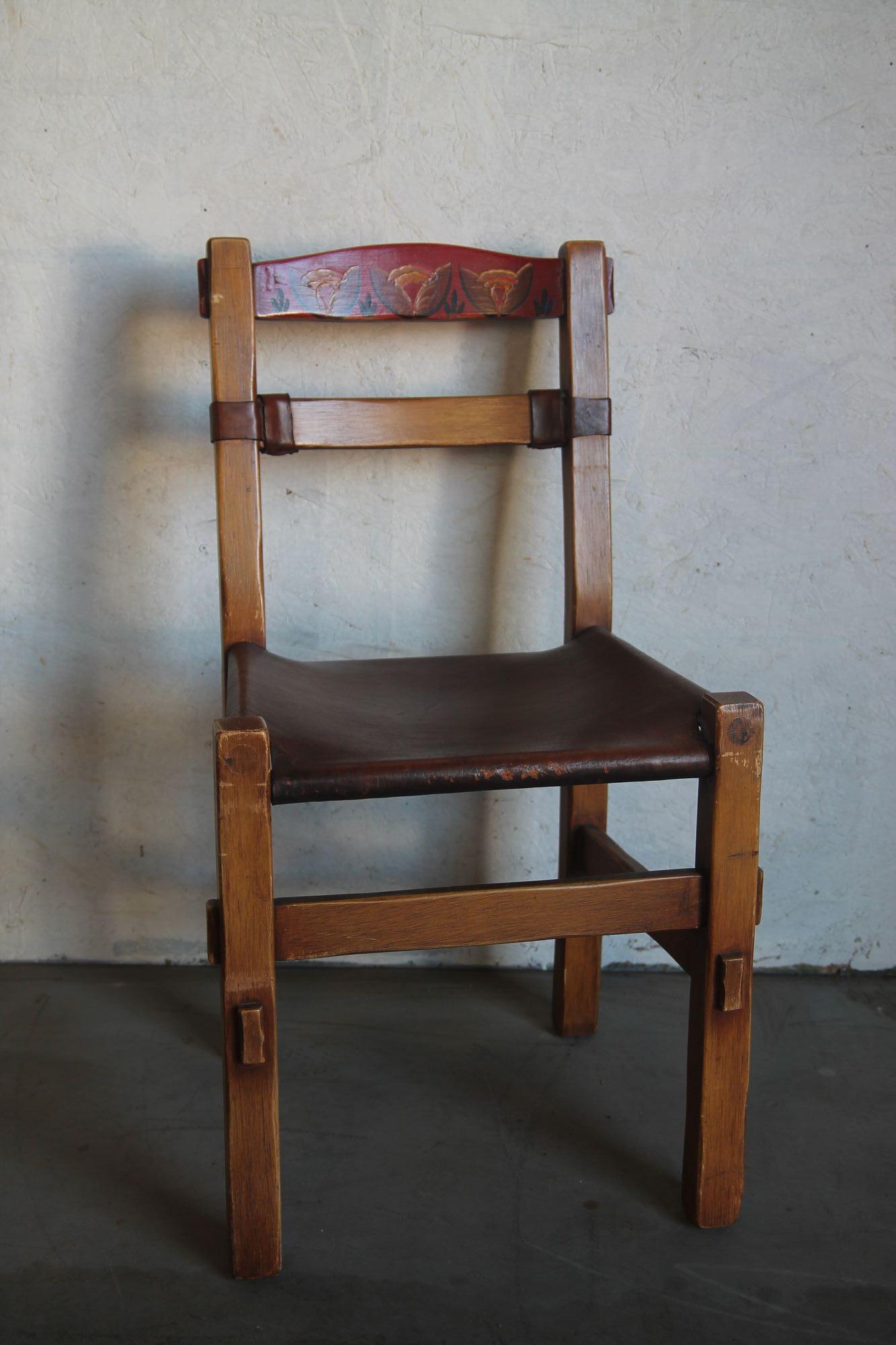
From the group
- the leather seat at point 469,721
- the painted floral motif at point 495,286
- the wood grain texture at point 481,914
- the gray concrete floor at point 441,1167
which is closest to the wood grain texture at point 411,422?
the painted floral motif at point 495,286

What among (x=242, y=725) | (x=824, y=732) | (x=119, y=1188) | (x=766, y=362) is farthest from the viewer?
(x=824, y=732)

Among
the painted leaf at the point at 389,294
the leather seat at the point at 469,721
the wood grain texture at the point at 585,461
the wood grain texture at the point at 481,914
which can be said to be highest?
the painted leaf at the point at 389,294

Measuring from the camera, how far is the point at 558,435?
130 cm

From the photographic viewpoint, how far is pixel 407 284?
127 cm

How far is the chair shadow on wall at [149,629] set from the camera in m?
1.41

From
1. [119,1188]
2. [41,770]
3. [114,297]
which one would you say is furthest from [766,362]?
[119,1188]

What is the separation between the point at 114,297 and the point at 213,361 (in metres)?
0.25

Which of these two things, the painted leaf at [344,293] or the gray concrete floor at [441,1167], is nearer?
the gray concrete floor at [441,1167]

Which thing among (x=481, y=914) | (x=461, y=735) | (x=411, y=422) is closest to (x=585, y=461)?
(x=411, y=422)

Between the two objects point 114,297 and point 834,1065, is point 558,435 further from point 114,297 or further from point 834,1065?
point 834,1065

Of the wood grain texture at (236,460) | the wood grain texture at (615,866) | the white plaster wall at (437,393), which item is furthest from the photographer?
the white plaster wall at (437,393)

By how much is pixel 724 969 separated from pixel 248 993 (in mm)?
409

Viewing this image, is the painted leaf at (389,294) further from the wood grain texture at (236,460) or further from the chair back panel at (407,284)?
the wood grain texture at (236,460)

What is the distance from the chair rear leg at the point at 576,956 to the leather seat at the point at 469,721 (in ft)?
0.65
